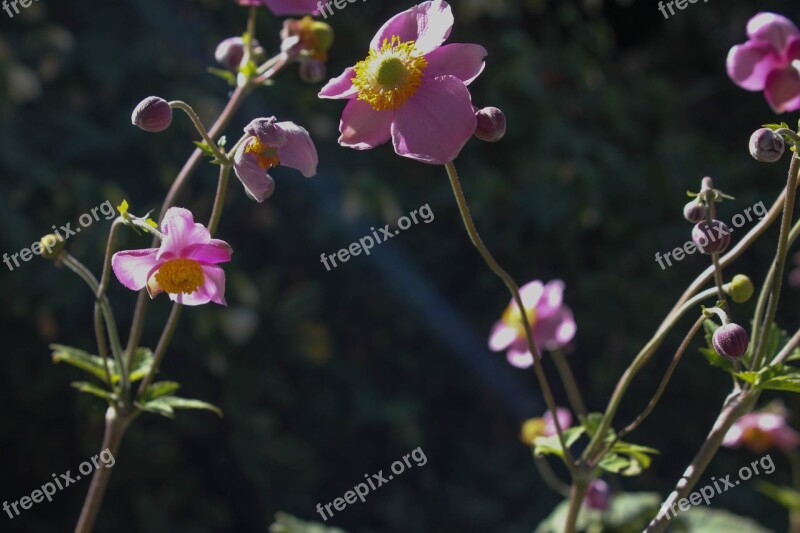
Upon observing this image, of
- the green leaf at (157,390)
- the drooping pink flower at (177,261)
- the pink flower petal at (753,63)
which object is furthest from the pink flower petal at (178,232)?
the pink flower petal at (753,63)

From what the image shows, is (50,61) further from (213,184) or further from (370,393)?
(370,393)

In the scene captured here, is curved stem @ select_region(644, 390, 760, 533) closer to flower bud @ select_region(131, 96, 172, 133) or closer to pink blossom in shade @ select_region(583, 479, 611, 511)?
flower bud @ select_region(131, 96, 172, 133)

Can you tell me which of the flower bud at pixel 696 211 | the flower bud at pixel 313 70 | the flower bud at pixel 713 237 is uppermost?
the flower bud at pixel 313 70

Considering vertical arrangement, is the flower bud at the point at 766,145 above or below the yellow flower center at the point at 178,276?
below

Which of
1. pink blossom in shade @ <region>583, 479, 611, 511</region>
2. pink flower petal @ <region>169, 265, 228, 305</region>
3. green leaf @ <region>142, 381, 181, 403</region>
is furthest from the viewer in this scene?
pink blossom in shade @ <region>583, 479, 611, 511</region>

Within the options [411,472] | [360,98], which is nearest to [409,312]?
[411,472]

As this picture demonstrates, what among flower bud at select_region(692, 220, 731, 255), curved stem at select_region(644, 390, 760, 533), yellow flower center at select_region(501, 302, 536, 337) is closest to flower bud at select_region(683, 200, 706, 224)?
flower bud at select_region(692, 220, 731, 255)

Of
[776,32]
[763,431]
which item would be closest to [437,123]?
[776,32]

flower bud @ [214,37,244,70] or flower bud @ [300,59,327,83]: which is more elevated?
flower bud @ [214,37,244,70]

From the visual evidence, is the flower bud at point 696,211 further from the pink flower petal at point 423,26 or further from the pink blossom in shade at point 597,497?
the pink blossom in shade at point 597,497
